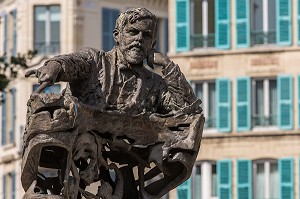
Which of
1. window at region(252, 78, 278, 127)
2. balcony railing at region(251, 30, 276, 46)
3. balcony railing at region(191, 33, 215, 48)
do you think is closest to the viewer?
window at region(252, 78, 278, 127)

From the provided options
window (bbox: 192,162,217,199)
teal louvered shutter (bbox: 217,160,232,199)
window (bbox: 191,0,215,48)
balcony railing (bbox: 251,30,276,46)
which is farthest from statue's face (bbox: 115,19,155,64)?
window (bbox: 191,0,215,48)

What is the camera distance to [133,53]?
16.2 metres

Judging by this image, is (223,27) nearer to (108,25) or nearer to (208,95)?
(208,95)

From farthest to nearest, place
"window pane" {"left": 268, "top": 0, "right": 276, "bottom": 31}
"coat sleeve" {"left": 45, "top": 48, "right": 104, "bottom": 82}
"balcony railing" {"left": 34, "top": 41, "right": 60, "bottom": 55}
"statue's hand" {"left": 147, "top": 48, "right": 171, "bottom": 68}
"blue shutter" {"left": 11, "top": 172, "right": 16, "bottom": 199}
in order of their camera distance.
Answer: "blue shutter" {"left": 11, "top": 172, "right": 16, "bottom": 199}, "balcony railing" {"left": 34, "top": 41, "right": 60, "bottom": 55}, "window pane" {"left": 268, "top": 0, "right": 276, "bottom": 31}, "statue's hand" {"left": 147, "top": 48, "right": 171, "bottom": 68}, "coat sleeve" {"left": 45, "top": 48, "right": 104, "bottom": 82}

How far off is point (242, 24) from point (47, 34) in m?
8.59

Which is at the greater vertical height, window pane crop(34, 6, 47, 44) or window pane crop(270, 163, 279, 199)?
window pane crop(34, 6, 47, 44)

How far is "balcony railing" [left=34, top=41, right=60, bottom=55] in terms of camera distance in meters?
74.9

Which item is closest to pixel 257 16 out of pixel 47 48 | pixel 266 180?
pixel 266 180

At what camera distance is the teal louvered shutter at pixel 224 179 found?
70.3 metres

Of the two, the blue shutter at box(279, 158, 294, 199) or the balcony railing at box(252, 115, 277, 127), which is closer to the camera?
the blue shutter at box(279, 158, 294, 199)

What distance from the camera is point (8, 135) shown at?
257 feet

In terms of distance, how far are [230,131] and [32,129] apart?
56.6 metres

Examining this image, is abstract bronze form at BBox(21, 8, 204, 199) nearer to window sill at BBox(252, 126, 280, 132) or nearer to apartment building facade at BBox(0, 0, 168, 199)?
window sill at BBox(252, 126, 280, 132)

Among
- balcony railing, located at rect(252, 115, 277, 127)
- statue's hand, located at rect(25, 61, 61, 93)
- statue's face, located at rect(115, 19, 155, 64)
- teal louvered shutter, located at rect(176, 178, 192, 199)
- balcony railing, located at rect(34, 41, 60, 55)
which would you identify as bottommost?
teal louvered shutter, located at rect(176, 178, 192, 199)
